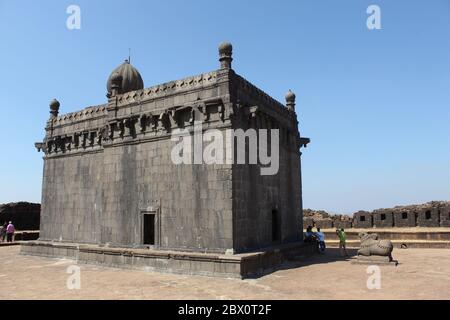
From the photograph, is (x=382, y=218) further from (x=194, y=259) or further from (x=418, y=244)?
(x=194, y=259)

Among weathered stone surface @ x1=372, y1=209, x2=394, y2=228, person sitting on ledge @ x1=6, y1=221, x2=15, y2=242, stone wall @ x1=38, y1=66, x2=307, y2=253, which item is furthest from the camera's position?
weathered stone surface @ x1=372, y1=209, x2=394, y2=228

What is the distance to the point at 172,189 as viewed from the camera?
15305mm

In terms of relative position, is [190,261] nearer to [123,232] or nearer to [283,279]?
[283,279]

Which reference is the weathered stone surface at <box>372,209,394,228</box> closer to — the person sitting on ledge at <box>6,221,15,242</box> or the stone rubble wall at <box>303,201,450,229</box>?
the stone rubble wall at <box>303,201,450,229</box>

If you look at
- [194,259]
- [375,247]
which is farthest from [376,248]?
[194,259]

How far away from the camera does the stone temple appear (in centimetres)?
1387

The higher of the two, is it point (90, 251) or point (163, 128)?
point (163, 128)

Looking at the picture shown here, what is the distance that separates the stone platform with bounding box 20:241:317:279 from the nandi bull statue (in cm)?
316

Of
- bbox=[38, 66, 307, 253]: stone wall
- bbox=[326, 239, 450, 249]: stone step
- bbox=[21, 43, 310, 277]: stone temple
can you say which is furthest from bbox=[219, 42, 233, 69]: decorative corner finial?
bbox=[326, 239, 450, 249]: stone step

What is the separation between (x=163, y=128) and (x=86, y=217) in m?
7.58

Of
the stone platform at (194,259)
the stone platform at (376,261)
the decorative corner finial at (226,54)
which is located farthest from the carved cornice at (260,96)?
the stone platform at (376,261)

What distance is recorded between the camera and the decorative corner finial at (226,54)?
14.4 m
